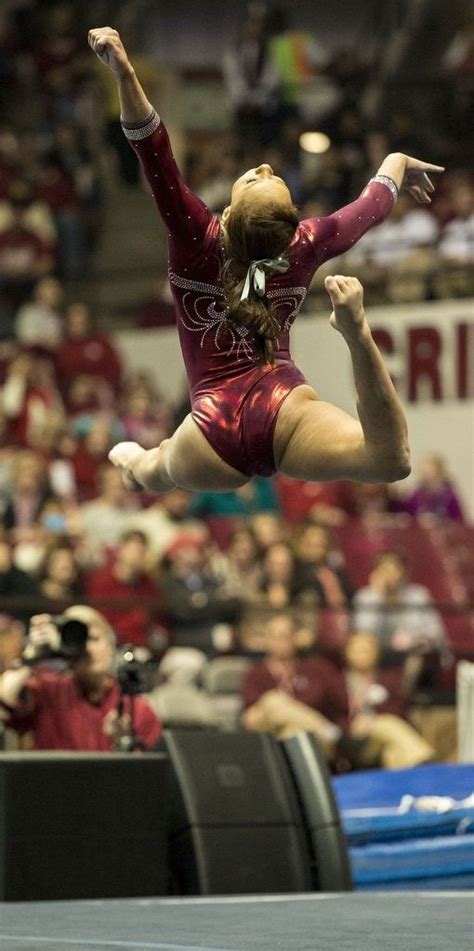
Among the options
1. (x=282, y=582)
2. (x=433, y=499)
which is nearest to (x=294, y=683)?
(x=282, y=582)

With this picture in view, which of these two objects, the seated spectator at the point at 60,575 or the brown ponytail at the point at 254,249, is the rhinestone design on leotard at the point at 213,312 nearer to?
the brown ponytail at the point at 254,249

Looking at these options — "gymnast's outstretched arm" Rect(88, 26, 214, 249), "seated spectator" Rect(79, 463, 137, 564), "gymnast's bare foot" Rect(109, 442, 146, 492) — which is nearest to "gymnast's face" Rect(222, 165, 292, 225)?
"gymnast's outstretched arm" Rect(88, 26, 214, 249)

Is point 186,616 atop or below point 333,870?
atop

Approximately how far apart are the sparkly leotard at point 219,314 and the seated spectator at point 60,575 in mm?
4179

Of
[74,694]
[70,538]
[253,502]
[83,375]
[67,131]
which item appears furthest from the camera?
[67,131]

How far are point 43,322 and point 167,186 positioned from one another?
8051 mm

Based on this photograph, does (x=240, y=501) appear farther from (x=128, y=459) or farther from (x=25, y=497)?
(x=128, y=459)

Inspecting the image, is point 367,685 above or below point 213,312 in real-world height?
below

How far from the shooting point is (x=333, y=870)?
5.66m

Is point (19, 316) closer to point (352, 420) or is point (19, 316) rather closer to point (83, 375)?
point (83, 375)

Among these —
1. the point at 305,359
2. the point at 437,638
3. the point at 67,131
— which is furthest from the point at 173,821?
the point at 67,131

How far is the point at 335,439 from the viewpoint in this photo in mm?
4078

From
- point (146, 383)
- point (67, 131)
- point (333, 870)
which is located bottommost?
point (333, 870)

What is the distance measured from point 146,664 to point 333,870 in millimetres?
905
